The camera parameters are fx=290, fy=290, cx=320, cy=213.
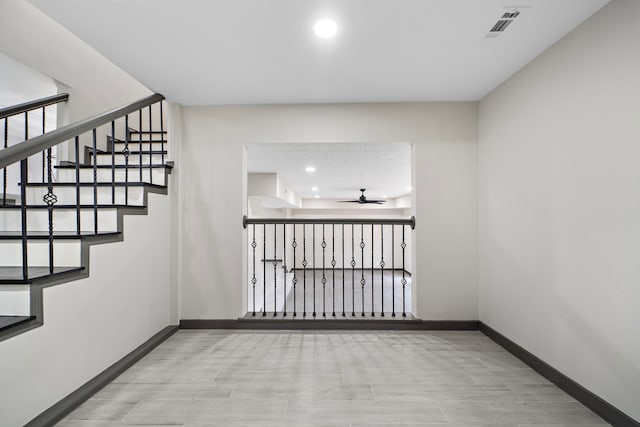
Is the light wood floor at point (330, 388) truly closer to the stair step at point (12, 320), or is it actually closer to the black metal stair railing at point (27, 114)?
the stair step at point (12, 320)

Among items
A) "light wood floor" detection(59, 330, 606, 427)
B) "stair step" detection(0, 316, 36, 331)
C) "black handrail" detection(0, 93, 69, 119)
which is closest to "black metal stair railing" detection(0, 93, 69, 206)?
"black handrail" detection(0, 93, 69, 119)

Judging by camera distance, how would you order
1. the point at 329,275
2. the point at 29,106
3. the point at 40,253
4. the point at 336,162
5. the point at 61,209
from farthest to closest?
1. the point at 329,275
2. the point at 336,162
3. the point at 29,106
4. the point at 61,209
5. the point at 40,253

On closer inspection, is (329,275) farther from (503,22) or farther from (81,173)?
(503,22)

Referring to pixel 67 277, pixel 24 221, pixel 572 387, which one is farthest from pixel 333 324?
pixel 24 221

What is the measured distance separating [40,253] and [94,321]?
0.53m

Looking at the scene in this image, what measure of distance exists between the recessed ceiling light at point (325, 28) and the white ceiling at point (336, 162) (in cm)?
136

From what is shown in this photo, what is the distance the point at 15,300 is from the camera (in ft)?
4.68

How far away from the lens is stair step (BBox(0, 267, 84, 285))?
1407 mm

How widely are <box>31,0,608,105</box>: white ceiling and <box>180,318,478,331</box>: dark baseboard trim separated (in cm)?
219

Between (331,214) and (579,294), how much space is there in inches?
356

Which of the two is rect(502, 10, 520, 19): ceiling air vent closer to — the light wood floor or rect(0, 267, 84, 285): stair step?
the light wood floor

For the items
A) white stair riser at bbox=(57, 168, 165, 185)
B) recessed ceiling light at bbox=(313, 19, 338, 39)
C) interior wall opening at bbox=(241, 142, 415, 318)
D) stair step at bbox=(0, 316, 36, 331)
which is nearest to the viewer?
stair step at bbox=(0, 316, 36, 331)

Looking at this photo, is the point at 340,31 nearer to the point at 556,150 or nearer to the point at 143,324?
the point at 556,150

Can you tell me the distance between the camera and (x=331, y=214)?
10.7 m
